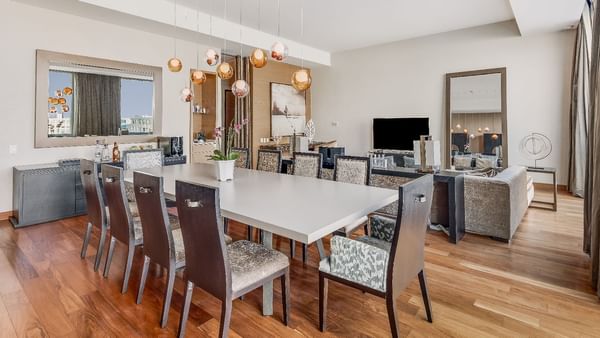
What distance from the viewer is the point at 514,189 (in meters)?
3.38

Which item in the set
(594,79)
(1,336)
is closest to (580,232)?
(594,79)

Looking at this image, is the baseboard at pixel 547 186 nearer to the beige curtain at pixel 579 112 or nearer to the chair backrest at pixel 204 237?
the beige curtain at pixel 579 112

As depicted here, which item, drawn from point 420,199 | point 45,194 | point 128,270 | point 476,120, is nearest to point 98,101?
point 45,194

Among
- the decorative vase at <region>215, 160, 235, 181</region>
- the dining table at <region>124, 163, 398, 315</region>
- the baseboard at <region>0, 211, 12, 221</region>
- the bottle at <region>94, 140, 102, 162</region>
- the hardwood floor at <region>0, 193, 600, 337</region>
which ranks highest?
the bottle at <region>94, 140, 102, 162</region>

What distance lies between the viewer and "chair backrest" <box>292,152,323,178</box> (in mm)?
3438

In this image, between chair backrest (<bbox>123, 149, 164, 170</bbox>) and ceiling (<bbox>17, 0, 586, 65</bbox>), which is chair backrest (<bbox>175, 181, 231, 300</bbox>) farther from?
ceiling (<bbox>17, 0, 586, 65</bbox>)

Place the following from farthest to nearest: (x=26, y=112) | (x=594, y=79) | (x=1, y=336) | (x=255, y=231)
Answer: (x=26, y=112)
(x=255, y=231)
(x=594, y=79)
(x=1, y=336)

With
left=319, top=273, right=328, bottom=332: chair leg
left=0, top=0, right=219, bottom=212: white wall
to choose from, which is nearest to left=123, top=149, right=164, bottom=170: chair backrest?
left=0, top=0, right=219, bottom=212: white wall

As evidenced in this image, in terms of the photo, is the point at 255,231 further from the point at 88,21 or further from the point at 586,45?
the point at 586,45

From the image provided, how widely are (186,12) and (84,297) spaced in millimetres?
4268

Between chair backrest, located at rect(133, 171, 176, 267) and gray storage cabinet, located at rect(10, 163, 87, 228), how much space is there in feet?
9.48

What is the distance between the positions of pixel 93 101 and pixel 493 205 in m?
5.51

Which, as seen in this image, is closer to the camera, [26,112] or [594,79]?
[594,79]

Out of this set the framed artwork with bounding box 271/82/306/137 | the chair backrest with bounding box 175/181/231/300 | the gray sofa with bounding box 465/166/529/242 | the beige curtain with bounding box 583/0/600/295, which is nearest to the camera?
the chair backrest with bounding box 175/181/231/300
